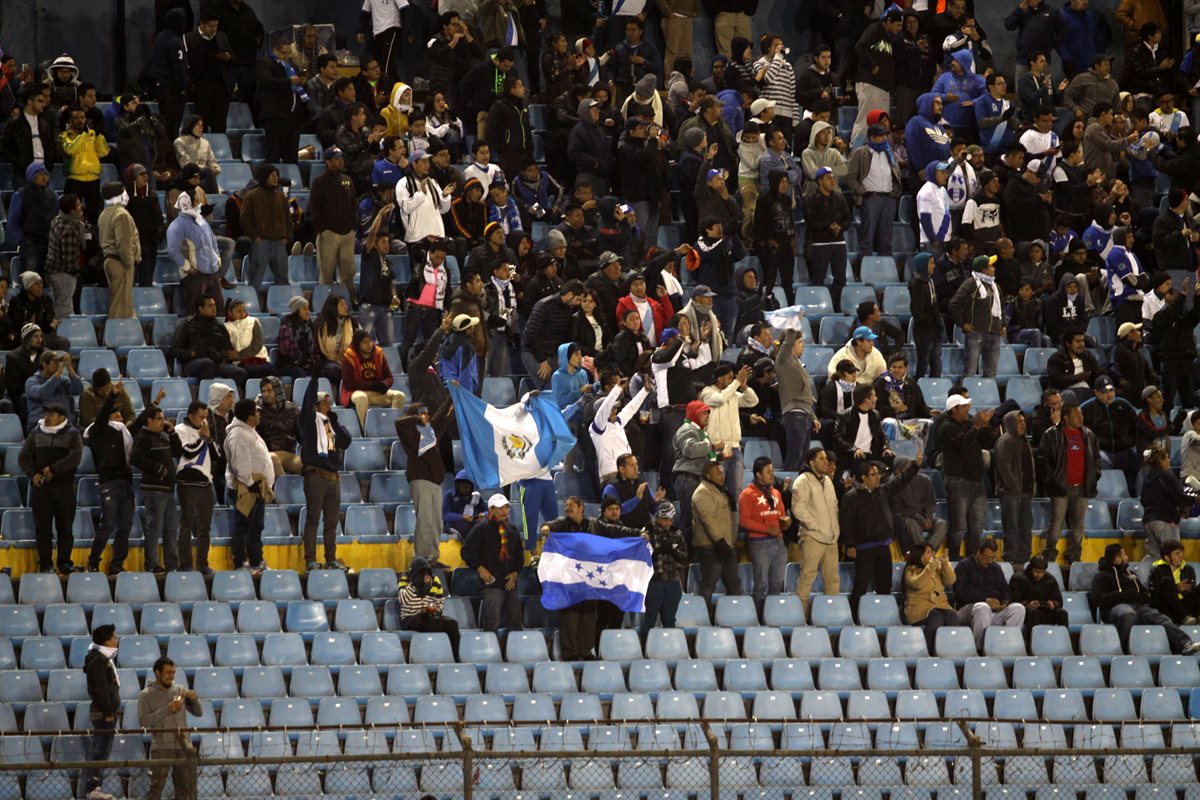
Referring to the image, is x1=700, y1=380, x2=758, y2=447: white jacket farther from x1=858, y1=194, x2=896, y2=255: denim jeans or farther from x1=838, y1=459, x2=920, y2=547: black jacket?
x1=858, y1=194, x2=896, y2=255: denim jeans

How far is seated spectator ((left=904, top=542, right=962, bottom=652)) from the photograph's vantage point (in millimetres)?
19766

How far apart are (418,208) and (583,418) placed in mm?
3283

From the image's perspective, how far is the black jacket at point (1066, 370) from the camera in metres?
22.3

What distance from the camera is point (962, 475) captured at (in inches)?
812

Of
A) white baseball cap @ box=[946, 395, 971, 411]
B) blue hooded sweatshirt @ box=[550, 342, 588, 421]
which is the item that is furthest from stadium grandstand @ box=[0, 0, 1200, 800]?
blue hooded sweatshirt @ box=[550, 342, 588, 421]

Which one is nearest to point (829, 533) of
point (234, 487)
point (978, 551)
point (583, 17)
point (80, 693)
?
point (978, 551)

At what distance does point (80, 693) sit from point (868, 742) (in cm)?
625

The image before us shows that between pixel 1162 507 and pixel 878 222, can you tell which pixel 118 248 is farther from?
pixel 1162 507

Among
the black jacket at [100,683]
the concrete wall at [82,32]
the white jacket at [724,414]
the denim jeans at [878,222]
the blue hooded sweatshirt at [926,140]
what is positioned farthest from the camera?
the concrete wall at [82,32]

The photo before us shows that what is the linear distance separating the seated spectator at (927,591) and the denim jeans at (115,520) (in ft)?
22.0

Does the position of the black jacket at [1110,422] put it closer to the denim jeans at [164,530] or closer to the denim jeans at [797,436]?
the denim jeans at [797,436]

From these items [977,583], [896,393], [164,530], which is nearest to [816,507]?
[977,583]

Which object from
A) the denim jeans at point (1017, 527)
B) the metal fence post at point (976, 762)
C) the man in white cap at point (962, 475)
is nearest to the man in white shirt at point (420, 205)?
the man in white cap at point (962, 475)

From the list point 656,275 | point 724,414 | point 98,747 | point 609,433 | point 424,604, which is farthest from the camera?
point 656,275
